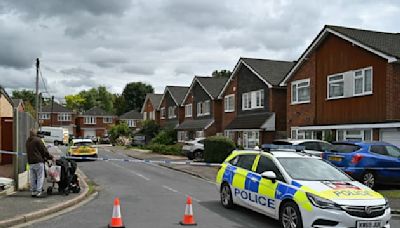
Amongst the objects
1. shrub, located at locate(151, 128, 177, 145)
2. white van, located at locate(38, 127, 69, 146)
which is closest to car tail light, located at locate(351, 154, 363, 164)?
shrub, located at locate(151, 128, 177, 145)

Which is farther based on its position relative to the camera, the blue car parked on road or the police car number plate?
the blue car parked on road

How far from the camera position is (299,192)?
8547mm

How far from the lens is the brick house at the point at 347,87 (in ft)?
67.0

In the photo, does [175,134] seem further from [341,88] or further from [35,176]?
[35,176]

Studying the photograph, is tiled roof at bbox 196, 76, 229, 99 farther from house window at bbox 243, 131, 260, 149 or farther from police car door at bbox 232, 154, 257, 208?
police car door at bbox 232, 154, 257, 208

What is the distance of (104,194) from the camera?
14461mm

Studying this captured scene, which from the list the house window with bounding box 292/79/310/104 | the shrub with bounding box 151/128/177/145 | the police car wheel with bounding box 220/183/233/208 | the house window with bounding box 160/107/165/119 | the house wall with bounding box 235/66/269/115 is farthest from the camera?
the house window with bounding box 160/107/165/119

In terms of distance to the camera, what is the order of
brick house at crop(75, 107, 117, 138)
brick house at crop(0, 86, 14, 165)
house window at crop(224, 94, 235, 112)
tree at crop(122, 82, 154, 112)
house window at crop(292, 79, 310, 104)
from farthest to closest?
tree at crop(122, 82, 154, 112)
brick house at crop(75, 107, 117, 138)
house window at crop(224, 94, 235, 112)
house window at crop(292, 79, 310, 104)
brick house at crop(0, 86, 14, 165)

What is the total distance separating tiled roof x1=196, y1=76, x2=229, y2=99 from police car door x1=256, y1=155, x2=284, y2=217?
32.7m

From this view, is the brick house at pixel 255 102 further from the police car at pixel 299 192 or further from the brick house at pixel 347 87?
the police car at pixel 299 192

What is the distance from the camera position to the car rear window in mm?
15371

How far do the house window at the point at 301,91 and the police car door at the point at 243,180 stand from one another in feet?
53.6

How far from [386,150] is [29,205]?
1134 cm

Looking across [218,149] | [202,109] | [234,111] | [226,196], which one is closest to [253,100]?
[234,111]
